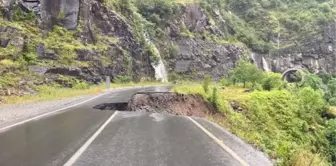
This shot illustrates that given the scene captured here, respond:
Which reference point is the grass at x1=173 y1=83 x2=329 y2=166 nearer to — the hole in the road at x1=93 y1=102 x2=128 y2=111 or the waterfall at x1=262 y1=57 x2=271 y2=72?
the hole in the road at x1=93 y1=102 x2=128 y2=111

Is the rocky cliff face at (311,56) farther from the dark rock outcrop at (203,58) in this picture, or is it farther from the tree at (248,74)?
the tree at (248,74)

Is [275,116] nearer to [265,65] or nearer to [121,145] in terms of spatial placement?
[121,145]

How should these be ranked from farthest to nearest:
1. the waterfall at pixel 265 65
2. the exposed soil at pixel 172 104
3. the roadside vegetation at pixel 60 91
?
1. the waterfall at pixel 265 65
2. the roadside vegetation at pixel 60 91
3. the exposed soil at pixel 172 104

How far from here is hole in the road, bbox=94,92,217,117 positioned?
17750 millimetres

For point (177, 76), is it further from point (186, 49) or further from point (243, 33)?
point (243, 33)

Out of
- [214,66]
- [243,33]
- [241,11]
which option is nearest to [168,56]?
[214,66]

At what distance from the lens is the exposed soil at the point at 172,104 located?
17880 mm

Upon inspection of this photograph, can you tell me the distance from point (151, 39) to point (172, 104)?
5130cm

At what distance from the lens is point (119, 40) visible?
52.0 meters

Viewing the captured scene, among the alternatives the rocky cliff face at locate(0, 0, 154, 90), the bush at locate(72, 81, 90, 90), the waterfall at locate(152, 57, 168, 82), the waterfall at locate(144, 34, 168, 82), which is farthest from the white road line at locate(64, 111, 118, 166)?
the waterfall at locate(152, 57, 168, 82)

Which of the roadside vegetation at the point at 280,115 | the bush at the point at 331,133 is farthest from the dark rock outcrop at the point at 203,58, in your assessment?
the bush at the point at 331,133

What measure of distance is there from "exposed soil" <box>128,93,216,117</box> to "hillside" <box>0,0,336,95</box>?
10.7m

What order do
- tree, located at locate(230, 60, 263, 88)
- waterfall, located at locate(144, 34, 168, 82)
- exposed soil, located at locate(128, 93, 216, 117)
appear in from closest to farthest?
exposed soil, located at locate(128, 93, 216, 117)
tree, located at locate(230, 60, 263, 88)
waterfall, located at locate(144, 34, 168, 82)

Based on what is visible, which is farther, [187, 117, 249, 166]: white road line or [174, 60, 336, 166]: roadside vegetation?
[174, 60, 336, 166]: roadside vegetation
